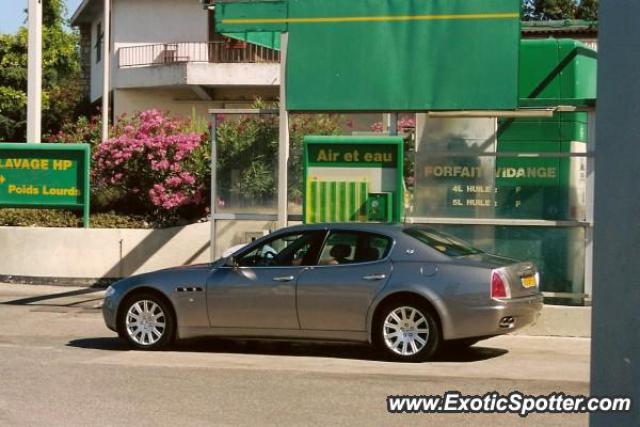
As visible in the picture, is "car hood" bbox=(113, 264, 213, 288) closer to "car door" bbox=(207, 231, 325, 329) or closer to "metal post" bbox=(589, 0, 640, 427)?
"car door" bbox=(207, 231, 325, 329)

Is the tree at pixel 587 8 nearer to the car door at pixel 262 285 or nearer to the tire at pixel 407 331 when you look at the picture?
the car door at pixel 262 285

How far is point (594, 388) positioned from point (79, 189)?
14967 millimetres

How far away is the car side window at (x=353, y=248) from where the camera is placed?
10531 millimetres

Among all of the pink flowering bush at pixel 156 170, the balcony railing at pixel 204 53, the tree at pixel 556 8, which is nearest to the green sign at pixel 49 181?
the pink flowering bush at pixel 156 170

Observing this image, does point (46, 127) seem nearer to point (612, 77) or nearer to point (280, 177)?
point (280, 177)

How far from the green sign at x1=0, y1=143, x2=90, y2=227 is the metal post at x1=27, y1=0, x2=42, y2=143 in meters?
0.45

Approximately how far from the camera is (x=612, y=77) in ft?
11.2

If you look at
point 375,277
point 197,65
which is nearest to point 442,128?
point 375,277

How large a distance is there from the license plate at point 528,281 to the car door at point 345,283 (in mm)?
1386

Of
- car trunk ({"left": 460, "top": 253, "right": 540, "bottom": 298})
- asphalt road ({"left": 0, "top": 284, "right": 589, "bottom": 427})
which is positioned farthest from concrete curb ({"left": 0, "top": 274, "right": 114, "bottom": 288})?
car trunk ({"left": 460, "top": 253, "right": 540, "bottom": 298})

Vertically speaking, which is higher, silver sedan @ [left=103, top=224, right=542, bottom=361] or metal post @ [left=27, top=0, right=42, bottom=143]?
metal post @ [left=27, top=0, right=42, bottom=143]

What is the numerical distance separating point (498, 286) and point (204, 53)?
22.0 metres

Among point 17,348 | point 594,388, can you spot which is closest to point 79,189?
point 17,348

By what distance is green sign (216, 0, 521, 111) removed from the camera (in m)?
13.4
